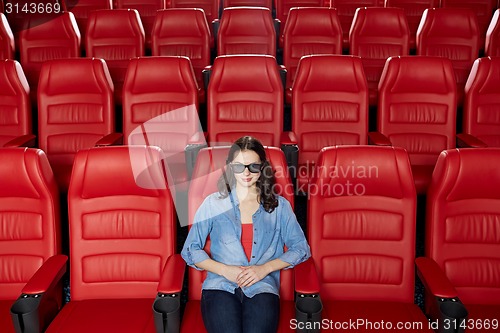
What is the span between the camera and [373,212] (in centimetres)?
184

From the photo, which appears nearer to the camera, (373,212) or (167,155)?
(373,212)

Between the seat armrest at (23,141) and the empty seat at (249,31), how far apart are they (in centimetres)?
156

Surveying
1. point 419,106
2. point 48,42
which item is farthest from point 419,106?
point 48,42

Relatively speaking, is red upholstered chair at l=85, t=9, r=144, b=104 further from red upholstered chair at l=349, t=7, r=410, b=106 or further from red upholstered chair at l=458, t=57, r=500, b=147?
red upholstered chair at l=458, t=57, r=500, b=147

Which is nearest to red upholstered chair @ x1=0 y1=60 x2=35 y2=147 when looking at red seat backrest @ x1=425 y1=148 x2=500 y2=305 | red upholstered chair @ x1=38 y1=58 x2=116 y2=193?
red upholstered chair @ x1=38 y1=58 x2=116 y2=193

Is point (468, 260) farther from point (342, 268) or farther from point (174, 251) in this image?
point (174, 251)

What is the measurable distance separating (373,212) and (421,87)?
3.89ft

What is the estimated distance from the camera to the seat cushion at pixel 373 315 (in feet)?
5.52

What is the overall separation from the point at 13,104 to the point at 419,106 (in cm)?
201

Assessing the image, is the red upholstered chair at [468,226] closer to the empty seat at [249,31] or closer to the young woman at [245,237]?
the young woman at [245,237]

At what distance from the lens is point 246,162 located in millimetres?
1721

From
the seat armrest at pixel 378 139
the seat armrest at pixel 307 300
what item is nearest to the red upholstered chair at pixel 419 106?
the seat armrest at pixel 378 139

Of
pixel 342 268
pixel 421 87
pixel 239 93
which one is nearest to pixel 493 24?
pixel 421 87

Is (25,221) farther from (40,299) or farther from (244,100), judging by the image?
(244,100)
